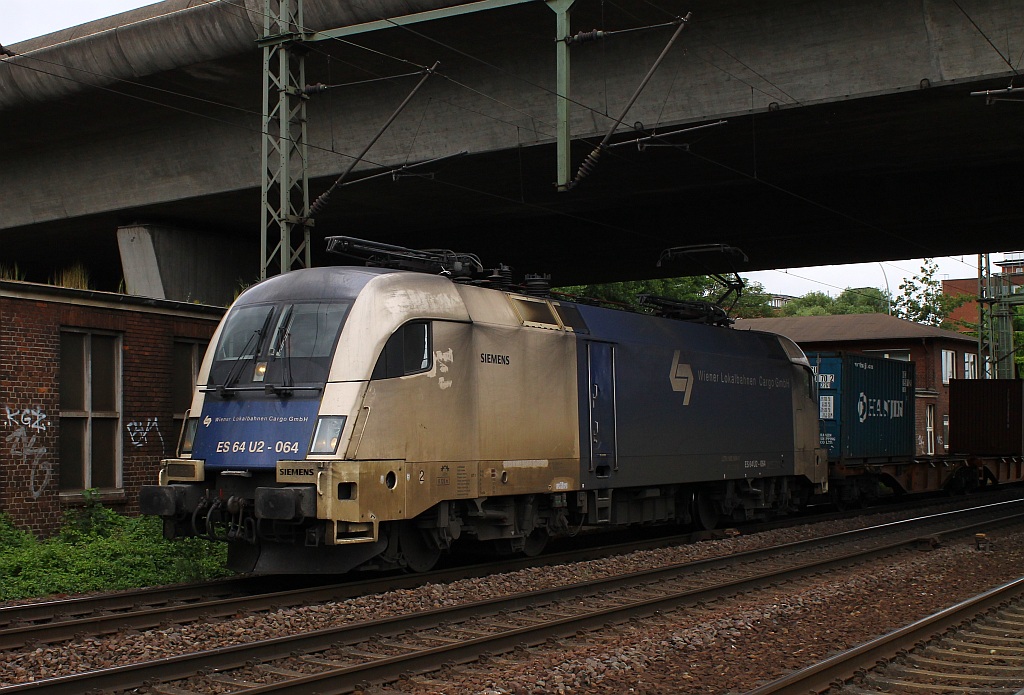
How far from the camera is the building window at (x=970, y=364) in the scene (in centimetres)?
5409

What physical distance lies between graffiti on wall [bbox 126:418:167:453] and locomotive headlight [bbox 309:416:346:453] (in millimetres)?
5255

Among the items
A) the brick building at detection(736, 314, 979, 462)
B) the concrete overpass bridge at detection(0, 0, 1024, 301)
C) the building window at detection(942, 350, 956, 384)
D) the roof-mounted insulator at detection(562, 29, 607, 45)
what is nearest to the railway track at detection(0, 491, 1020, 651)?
the concrete overpass bridge at detection(0, 0, 1024, 301)

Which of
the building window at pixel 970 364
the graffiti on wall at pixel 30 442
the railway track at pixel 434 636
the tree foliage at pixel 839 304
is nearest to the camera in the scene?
the railway track at pixel 434 636

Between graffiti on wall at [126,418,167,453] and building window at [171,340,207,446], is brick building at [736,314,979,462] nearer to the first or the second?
building window at [171,340,207,446]

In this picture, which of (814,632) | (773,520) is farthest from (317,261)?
(814,632)

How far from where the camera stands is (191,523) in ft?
36.6

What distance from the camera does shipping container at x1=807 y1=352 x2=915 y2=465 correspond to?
23078mm

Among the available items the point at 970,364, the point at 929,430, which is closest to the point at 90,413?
the point at 929,430

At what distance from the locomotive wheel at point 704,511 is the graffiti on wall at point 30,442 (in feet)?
31.2

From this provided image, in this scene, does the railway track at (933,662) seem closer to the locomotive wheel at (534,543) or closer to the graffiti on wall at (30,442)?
the locomotive wheel at (534,543)

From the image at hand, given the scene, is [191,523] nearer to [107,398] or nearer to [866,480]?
[107,398]

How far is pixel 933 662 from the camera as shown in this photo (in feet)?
27.1

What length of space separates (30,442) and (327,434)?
4.97 metres

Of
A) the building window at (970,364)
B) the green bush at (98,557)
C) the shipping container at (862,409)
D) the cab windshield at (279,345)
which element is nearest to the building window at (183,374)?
the green bush at (98,557)
